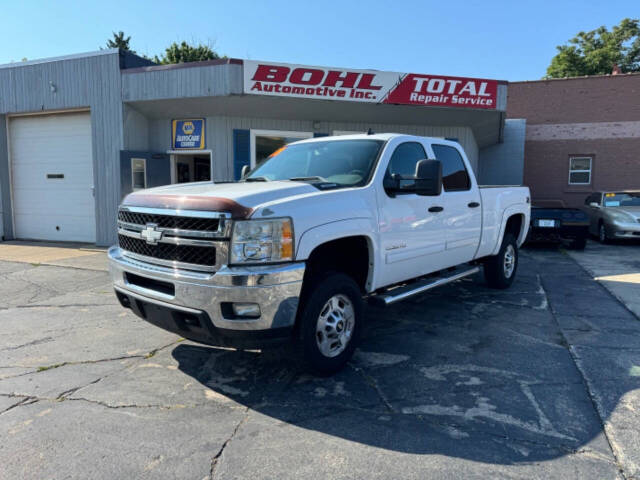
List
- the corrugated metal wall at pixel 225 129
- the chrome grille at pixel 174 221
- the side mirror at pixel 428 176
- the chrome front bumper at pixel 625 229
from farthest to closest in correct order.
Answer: the chrome front bumper at pixel 625 229 < the corrugated metal wall at pixel 225 129 < the side mirror at pixel 428 176 < the chrome grille at pixel 174 221

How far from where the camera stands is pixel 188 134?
12.0 m

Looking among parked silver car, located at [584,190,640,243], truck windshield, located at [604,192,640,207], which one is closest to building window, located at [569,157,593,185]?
parked silver car, located at [584,190,640,243]

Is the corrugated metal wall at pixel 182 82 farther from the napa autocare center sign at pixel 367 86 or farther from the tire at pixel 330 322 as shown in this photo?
the tire at pixel 330 322

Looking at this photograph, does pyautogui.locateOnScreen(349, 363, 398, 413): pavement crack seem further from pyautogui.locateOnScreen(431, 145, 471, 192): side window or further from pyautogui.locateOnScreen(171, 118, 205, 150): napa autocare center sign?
pyautogui.locateOnScreen(171, 118, 205, 150): napa autocare center sign

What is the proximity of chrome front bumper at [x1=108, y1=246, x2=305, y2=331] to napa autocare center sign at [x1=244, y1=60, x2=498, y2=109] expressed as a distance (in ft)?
25.6

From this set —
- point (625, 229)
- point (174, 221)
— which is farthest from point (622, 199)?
point (174, 221)

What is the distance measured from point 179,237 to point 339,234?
48.2 inches

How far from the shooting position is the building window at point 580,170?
19.4m

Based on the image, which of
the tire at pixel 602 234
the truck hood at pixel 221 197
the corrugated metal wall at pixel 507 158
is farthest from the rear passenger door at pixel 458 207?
the corrugated metal wall at pixel 507 158

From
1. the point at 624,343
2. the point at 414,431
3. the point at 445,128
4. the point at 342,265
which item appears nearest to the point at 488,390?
the point at 414,431

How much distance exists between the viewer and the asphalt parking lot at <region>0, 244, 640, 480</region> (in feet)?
8.90

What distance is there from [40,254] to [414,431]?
10205mm

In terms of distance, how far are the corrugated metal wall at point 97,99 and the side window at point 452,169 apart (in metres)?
8.62

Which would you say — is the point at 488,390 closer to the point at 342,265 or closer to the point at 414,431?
the point at 414,431
